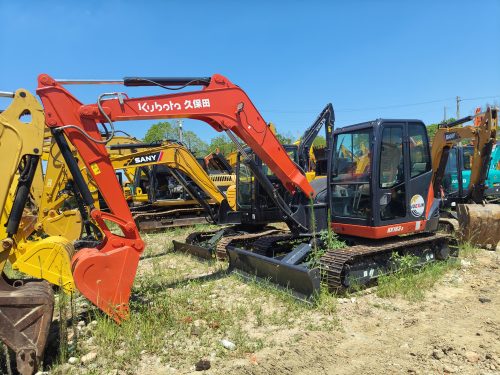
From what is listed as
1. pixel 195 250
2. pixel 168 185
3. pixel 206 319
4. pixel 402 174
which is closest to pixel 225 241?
pixel 195 250

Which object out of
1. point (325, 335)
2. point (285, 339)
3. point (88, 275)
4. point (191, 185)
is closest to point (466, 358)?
point (325, 335)

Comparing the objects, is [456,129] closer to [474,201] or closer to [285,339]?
[474,201]

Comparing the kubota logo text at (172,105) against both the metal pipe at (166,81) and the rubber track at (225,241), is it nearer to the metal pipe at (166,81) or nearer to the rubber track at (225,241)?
the metal pipe at (166,81)

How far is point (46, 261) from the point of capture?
515cm

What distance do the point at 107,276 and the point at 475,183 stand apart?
906 centimetres

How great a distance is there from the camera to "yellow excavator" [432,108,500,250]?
778 cm

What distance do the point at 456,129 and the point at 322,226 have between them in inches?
214

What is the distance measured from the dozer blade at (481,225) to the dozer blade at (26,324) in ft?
23.7

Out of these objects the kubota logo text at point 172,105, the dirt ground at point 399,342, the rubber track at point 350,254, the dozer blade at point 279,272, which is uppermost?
the kubota logo text at point 172,105

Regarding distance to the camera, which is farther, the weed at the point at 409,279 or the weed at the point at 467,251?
the weed at the point at 467,251

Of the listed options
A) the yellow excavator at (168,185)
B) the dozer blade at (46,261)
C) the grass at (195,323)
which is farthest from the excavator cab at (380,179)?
the yellow excavator at (168,185)

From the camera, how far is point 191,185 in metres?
10.8

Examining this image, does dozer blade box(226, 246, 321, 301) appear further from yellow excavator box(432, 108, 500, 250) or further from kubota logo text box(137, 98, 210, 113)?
yellow excavator box(432, 108, 500, 250)

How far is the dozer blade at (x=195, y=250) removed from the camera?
803 centimetres
